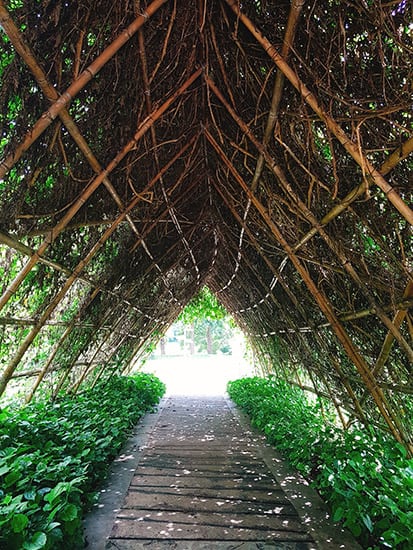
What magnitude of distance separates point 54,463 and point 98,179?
1.89m

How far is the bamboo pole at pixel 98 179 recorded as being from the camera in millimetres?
2246

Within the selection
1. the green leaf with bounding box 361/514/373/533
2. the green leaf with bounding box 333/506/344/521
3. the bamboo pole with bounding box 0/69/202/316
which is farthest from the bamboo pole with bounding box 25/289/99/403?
the green leaf with bounding box 361/514/373/533

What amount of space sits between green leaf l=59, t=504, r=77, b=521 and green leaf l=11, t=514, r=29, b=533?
0.26m

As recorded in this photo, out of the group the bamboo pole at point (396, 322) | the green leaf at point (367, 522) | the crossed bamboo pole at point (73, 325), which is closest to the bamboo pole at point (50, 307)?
the crossed bamboo pole at point (73, 325)

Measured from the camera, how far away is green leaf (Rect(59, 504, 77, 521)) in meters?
1.78

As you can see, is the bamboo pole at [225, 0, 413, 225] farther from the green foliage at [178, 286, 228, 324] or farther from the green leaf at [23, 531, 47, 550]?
the green foliage at [178, 286, 228, 324]

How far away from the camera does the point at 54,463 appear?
243 centimetres

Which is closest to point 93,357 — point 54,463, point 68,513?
point 54,463

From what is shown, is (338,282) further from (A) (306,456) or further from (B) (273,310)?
(B) (273,310)

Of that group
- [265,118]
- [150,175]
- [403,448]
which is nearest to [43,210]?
[150,175]

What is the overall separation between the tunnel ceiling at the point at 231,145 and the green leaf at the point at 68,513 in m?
1.32

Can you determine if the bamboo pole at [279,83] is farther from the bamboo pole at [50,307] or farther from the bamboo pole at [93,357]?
the bamboo pole at [93,357]

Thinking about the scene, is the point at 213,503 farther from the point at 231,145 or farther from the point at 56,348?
the point at 231,145

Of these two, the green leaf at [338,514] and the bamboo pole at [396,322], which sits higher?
the bamboo pole at [396,322]
